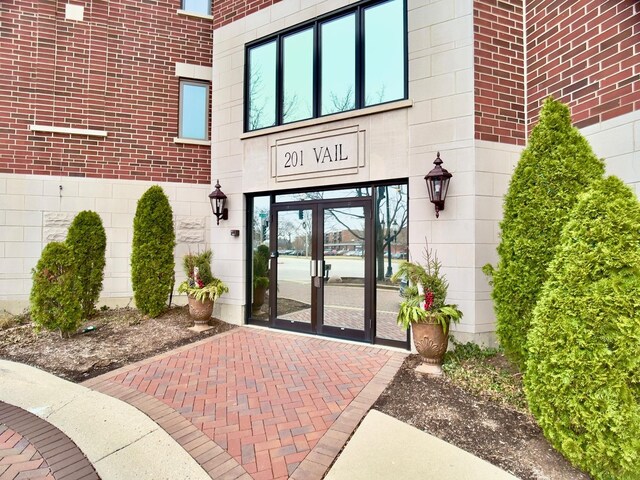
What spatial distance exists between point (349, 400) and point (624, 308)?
8.18ft

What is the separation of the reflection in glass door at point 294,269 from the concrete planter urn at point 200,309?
3.87ft

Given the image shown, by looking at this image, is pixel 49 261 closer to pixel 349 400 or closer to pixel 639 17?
pixel 349 400

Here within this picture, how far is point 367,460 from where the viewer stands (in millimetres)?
2684

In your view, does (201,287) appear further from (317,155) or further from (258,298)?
(317,155)

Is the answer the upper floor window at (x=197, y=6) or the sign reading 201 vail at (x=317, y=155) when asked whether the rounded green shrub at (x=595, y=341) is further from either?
the upper floor window at (x=197, y=6)

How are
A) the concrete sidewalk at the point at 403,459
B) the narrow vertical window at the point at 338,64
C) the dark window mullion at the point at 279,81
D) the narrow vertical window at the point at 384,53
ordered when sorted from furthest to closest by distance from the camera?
1. the dark window mullion at the point at 279,81
2. the narrow vertical window at the point at 338,64
3. the narrow vertical window at the point at 384,53
4. the concrete sidewalk at the point at 403,459

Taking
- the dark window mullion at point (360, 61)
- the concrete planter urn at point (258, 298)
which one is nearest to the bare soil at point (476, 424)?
the concrete planter urn at point (258, 298)

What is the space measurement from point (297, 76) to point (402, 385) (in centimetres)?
553

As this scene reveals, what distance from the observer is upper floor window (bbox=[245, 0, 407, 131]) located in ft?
18.6

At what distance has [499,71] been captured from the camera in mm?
5148

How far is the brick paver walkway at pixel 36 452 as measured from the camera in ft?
8.62

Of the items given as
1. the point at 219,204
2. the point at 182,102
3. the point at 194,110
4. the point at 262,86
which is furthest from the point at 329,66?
the point at 182,102

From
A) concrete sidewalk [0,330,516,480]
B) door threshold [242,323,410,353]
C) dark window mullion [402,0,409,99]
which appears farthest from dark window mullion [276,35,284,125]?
concrete sidewalk [0,330,516,480]

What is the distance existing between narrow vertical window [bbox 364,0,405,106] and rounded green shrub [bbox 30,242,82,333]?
18.0 feet
